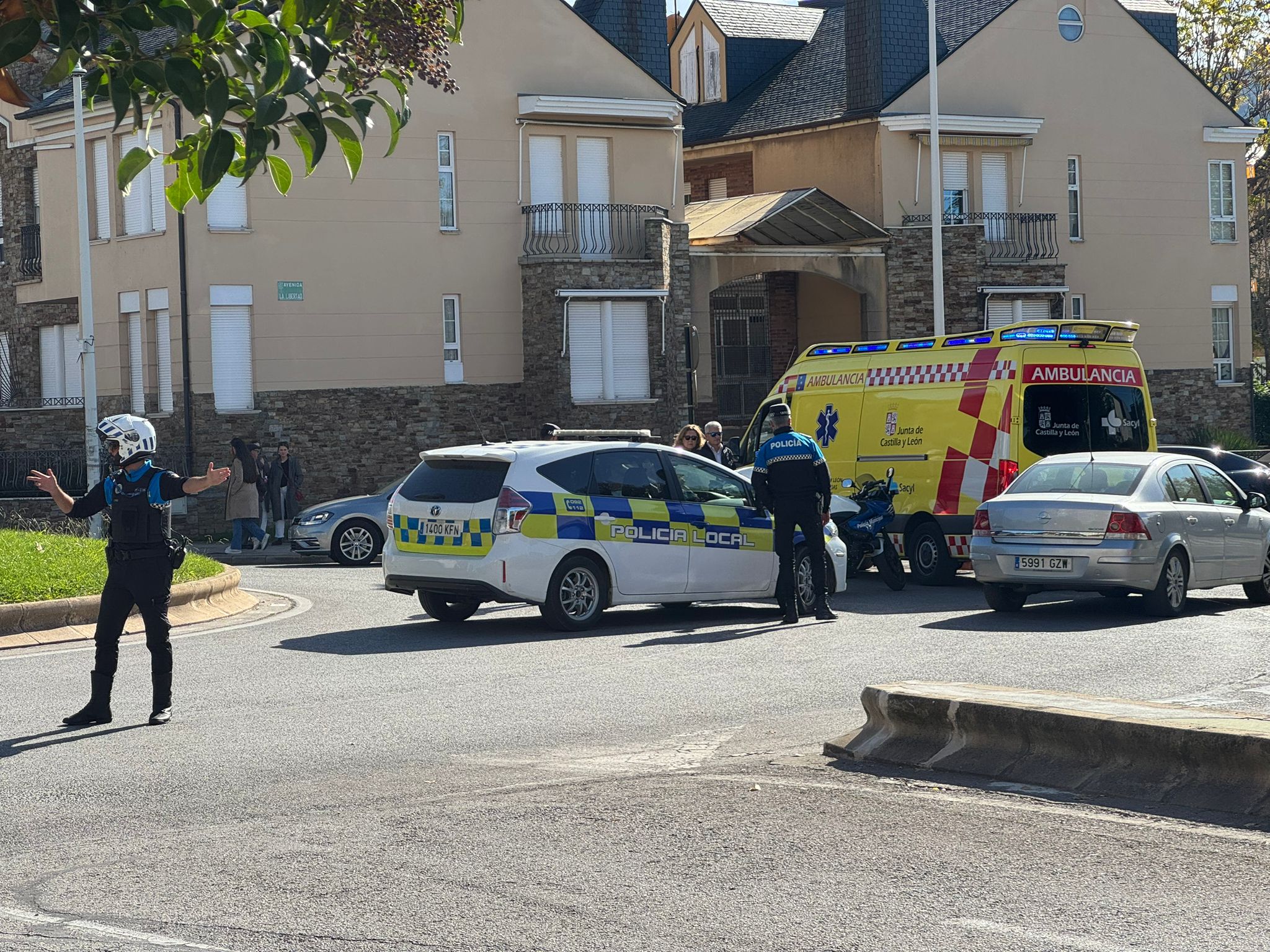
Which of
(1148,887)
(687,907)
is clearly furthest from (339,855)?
(1148,887)

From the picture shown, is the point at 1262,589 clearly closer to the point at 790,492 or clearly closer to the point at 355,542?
the point at 790,492

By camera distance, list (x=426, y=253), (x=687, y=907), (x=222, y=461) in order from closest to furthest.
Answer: (x=687, y=907) → (x=222, y=461) → (x=426, y=253)

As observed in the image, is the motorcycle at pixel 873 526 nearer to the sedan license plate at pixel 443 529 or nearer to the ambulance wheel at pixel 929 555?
the ambulance wheel at pixel 929 555

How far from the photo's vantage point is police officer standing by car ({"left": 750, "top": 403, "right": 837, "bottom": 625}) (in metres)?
15.0

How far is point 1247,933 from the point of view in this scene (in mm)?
5508

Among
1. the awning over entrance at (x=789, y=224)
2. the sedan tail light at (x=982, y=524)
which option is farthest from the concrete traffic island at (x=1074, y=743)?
the awning over entrance at (x=789, y=224)

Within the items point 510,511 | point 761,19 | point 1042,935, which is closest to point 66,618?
point 510,511

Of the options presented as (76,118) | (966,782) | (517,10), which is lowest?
(966,782)

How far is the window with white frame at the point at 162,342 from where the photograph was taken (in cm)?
3117

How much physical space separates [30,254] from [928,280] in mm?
18798

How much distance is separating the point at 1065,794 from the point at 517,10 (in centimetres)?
2801

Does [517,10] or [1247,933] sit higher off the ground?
[517,10]

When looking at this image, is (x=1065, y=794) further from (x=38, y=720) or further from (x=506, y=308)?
(x=506, y=308)

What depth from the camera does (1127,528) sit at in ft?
48.1
